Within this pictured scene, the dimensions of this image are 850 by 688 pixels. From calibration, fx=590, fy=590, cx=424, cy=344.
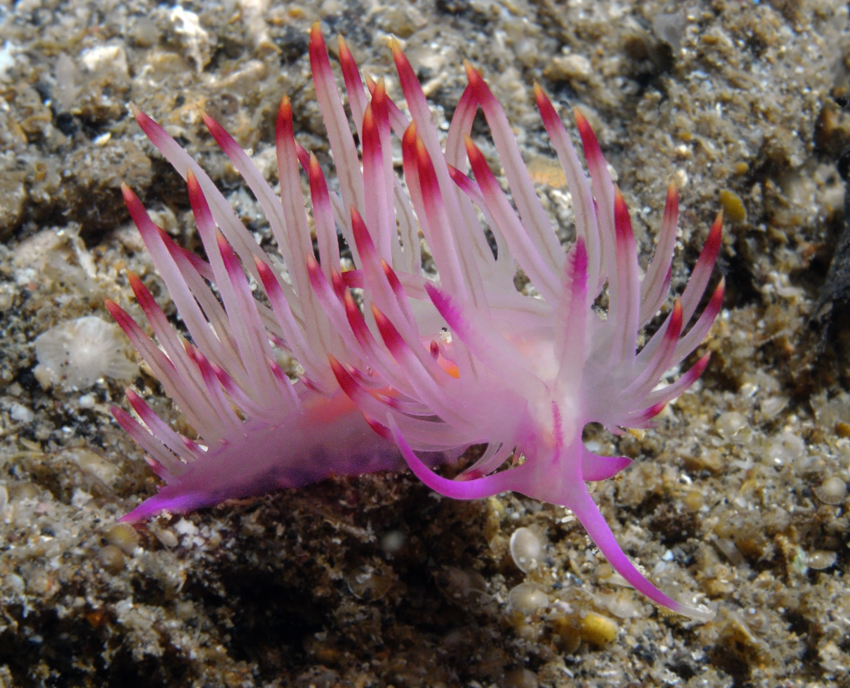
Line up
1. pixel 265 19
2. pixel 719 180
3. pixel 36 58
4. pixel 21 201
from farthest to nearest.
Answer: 1. pixel 36 58
2. pixel 265 19
3. pixel 719 180
4. pixel 21 201

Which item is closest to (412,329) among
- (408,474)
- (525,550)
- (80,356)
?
(408,474)

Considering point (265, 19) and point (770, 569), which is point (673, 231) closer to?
point (770, 569)

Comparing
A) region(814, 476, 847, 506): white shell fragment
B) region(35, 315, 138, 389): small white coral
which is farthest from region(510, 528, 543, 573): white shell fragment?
region(35, 315, 138, 389): small white coral

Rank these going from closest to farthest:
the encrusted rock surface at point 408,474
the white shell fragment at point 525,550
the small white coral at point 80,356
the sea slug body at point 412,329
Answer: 1. the sea slug body at point 412,329
2. the encrusted rock surface at point 408,474
3. the white shell fragment at point 525,550
4. the small white coral at point 80,356

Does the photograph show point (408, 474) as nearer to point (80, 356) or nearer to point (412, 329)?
point (412, 329)

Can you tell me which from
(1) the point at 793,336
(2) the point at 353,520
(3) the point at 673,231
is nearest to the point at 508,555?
(2) the point at 353,520

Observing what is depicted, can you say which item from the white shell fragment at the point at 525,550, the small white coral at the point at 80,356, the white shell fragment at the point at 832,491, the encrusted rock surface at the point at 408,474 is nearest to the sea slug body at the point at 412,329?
the encrusted rock surface at the point at 408,474

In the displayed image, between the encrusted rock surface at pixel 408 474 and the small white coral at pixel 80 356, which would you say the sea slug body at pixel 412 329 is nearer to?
the encrusted rock surface at pixel 408 474
